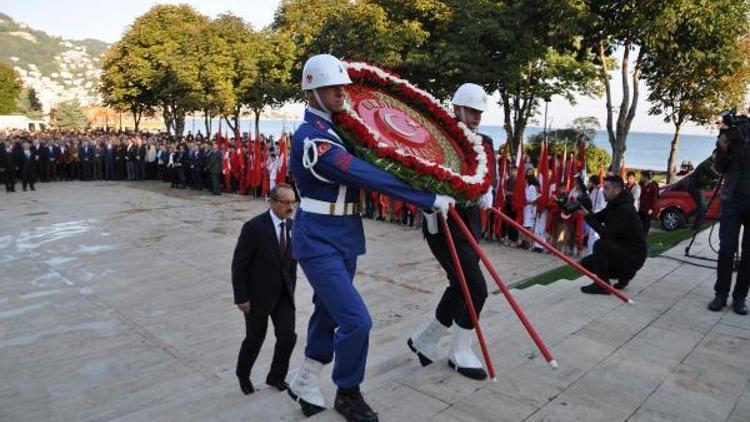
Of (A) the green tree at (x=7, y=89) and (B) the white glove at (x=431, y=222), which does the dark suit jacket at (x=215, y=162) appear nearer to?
(B) the white glove at (x=431, y=222)

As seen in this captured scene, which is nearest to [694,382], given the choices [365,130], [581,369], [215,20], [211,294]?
[581,369]

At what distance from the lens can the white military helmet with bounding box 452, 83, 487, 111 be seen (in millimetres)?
4309

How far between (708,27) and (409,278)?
36.1 feet

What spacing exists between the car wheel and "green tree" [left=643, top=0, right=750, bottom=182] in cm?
439

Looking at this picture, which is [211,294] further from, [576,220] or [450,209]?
[576,220]

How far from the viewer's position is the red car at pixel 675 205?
15.0 meters

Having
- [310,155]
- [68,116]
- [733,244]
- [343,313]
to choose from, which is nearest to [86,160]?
[310,155]

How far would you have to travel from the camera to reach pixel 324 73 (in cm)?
328

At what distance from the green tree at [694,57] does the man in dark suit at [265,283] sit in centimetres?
1281

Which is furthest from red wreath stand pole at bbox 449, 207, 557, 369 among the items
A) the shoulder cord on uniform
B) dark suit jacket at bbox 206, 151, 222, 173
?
dark suit jacket at bbox 206, 151, 222, 173

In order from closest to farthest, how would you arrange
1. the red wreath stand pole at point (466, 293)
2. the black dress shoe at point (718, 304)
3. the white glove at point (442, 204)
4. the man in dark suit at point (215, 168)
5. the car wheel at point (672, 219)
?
1. the white glove at point (442, 204)
2. the red wreath stand pole at point (466, 293)
3. the black dress shoe at point (718, 304)
4. the car wheel at point (672, 219)
5. the man in dark suit at point (215, 168)

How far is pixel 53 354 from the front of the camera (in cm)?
600

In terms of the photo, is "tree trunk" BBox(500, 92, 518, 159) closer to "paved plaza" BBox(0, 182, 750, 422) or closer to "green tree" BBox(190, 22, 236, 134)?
"green tree" BBox(190, 22, 236, 134)

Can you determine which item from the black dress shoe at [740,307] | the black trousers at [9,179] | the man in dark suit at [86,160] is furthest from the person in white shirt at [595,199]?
the man in dark suit at [86,160]
